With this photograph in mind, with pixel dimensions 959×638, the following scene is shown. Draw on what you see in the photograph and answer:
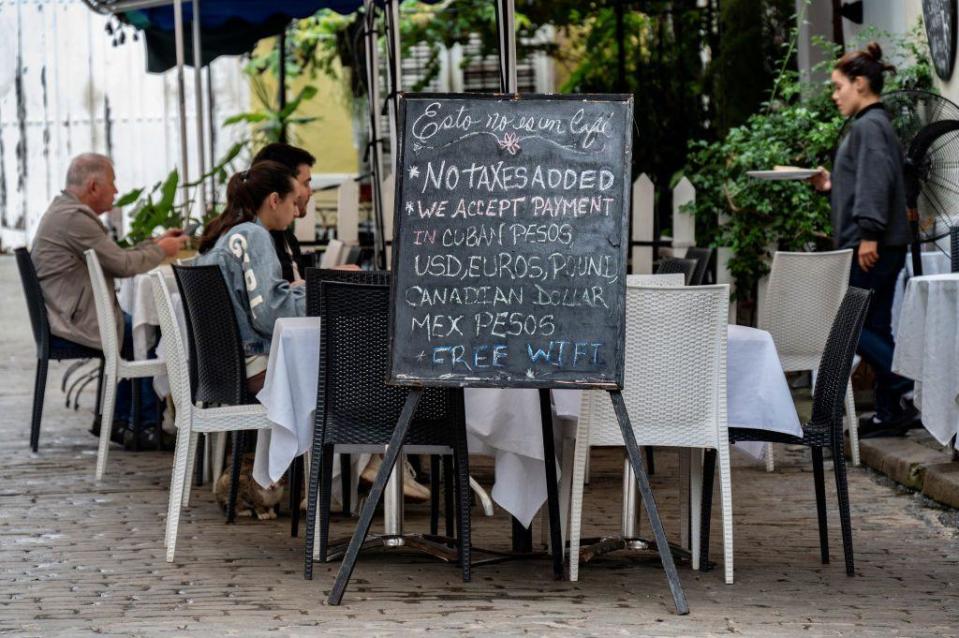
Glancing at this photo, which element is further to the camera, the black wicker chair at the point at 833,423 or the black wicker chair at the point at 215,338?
the black wicker chair at the point at 215,338

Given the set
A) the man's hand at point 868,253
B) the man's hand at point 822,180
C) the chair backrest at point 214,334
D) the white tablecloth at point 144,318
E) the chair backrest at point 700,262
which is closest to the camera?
the chair backrest at point 214,334

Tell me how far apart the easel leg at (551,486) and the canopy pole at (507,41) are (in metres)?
1.51

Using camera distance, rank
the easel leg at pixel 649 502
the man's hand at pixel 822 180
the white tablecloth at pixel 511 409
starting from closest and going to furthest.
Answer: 1. the easel leg at pixel 649 502
2. the white tablecloth at pixel 511 409
3. the man's hand at pixel 822 180

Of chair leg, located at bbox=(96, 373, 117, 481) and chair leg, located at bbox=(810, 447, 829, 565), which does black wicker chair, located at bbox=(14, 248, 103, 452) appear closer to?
chair leg, located at bbox=(96, 373, 117, 481)

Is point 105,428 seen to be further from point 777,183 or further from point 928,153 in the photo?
point 777,183

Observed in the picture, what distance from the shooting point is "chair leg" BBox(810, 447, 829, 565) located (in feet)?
18.7

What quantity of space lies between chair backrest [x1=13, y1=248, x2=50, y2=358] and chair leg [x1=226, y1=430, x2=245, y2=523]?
8.77ft

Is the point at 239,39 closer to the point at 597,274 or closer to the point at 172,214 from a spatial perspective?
the point at 172,214

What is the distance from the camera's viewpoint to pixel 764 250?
10.8 metres

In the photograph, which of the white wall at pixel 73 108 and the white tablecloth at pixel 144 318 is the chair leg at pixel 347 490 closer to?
the white tablecloth at pixel 144 318

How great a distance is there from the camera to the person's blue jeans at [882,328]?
8.34 meters

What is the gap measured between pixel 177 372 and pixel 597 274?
187 cm

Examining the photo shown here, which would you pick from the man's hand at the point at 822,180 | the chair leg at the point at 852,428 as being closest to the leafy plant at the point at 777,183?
the man's hand at the point at 822,180

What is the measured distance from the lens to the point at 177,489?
235 inches
